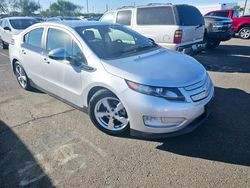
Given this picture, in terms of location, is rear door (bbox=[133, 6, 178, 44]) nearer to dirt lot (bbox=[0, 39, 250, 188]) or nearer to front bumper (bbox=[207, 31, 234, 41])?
dirt lot (bbox=[0, 39, 250, 188])

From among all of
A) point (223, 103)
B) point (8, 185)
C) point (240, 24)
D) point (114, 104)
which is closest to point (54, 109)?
point (114, 104)

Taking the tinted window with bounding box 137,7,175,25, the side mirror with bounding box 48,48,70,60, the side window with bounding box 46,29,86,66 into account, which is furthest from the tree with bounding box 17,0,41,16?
the side mirror with bounding box 48,48,70,60

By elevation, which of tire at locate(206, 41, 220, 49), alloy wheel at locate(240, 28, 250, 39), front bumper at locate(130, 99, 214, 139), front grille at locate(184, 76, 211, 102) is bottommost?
front bumper at locate(130, 99, 214, 139)

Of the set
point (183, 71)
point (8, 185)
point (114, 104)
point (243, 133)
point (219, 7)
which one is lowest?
point (8, 185)

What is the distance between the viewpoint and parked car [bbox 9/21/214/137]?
2859mm

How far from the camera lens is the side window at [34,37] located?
4433 mm

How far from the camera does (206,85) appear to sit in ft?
10.7

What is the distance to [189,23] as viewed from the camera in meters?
7.02

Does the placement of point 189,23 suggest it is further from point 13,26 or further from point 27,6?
point 27,6

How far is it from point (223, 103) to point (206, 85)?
141 centimetres

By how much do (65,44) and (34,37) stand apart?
1264 mm

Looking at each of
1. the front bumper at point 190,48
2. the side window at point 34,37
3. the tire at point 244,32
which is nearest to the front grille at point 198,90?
the side window at point 34,37

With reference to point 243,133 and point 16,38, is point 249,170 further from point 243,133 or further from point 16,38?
point 16,38

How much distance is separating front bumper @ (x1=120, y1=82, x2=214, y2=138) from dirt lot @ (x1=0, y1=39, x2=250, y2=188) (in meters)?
0.32
